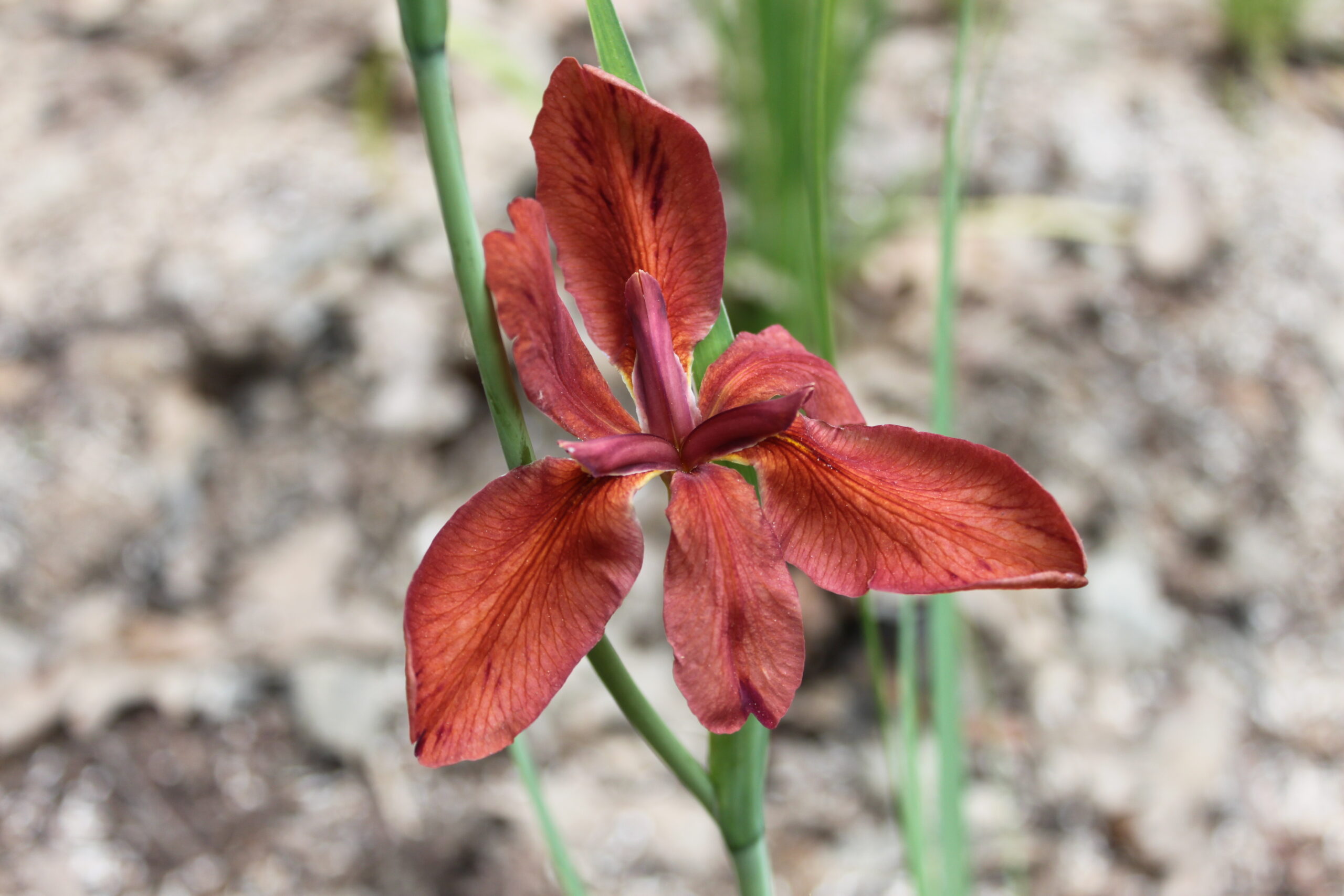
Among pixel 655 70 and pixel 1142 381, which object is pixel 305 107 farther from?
pixel 1142 381

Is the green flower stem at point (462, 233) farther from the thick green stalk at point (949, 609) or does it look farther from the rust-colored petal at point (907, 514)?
the thick green stalk at point (949, 609)

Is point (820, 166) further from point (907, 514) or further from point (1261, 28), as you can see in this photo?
point (1261, 28)

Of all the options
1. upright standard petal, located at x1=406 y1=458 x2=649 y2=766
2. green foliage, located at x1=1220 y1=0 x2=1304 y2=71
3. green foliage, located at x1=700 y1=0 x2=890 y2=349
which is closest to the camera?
upright standard petal, located at x1=406 y1=458 x2=649 y2=766

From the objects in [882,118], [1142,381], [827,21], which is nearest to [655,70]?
[882,118]

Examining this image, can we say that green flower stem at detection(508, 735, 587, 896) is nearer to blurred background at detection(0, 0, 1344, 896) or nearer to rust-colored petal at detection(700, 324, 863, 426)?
rust-colored petal at detection(700, 324, 863, 426)

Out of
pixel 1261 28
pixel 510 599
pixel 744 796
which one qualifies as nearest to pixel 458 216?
pixel 510 599

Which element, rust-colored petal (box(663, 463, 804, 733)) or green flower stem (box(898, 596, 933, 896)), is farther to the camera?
green flower stem (box(898, 596, 933, 896))

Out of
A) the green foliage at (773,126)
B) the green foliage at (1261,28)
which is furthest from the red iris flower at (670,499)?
the green foliage at (1261,28)

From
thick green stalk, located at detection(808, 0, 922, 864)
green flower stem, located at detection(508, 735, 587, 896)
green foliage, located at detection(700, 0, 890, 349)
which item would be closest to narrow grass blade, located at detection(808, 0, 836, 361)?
thick green stalk, located at detection(808, 0, 922, 864)

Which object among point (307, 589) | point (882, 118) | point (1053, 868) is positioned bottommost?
point (1053, 868)
